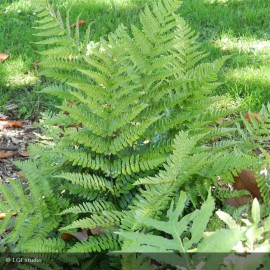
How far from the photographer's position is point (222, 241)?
1047 millimetres

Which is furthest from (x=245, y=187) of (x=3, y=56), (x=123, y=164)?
(x=3, y=56)

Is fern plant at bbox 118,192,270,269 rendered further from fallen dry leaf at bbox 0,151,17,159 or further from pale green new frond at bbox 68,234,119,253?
fallen dry leaf at bbox 0,151,17,159

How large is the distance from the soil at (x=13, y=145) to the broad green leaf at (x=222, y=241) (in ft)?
8.42

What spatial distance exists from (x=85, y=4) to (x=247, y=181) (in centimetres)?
546

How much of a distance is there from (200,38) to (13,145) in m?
2.76

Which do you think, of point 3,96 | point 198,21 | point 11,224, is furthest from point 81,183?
point 198,21

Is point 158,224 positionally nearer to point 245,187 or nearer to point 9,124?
point 245,187

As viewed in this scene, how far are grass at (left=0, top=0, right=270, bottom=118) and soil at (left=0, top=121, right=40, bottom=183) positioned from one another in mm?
225

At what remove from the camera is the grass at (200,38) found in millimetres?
4621

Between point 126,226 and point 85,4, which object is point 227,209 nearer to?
point 126,226

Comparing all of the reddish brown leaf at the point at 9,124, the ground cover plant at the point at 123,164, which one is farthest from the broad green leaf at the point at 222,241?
the reddish brown leaf at the point at 9,124

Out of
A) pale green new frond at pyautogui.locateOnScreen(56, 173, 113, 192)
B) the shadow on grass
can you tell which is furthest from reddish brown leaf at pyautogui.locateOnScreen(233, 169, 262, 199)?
the shadow on grass

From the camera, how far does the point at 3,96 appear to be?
15.2ft

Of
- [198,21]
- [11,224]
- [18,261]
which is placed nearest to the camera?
[18,261]
